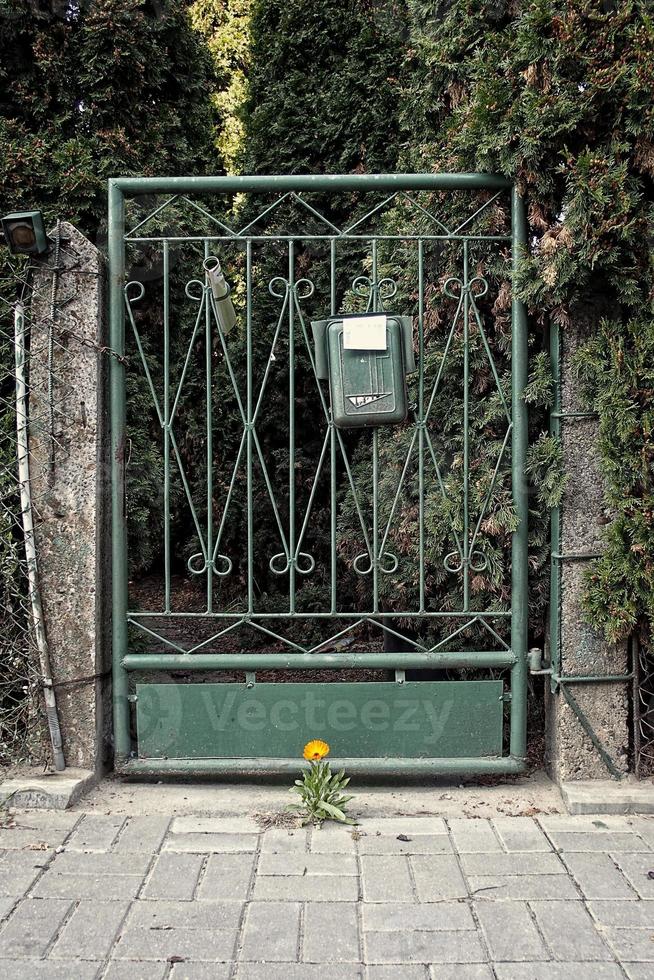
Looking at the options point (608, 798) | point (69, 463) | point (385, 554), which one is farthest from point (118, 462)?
point (608, 798)

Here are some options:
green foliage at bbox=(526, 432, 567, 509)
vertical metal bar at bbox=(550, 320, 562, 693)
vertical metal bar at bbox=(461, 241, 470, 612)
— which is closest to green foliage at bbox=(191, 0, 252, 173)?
vertical metal bar at bbox=(461, 241, 470, 612)

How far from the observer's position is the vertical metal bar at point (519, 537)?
3.51 m

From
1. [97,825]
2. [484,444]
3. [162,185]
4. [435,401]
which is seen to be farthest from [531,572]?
[162,185]

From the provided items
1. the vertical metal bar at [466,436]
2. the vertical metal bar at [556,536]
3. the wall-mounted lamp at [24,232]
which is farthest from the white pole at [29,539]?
the vertical metal bar at [556,536]

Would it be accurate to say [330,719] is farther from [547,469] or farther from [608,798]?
[547,469]

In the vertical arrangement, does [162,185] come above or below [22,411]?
above

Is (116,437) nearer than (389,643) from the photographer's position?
Yes

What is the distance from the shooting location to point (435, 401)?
3908 millimetres

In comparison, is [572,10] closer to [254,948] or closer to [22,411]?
[22,411]

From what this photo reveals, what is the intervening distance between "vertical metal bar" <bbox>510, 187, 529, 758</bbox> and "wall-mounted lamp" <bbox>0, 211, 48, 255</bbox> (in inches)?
75.2

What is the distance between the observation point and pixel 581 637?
11.3 feet

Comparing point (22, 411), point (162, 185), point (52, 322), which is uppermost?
point (162, 185)

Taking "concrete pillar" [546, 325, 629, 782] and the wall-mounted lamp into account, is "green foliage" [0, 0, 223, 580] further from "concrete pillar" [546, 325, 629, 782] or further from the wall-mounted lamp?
"concrete pillar" [546, 325, 629, 782]

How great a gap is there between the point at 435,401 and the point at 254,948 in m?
2.38
